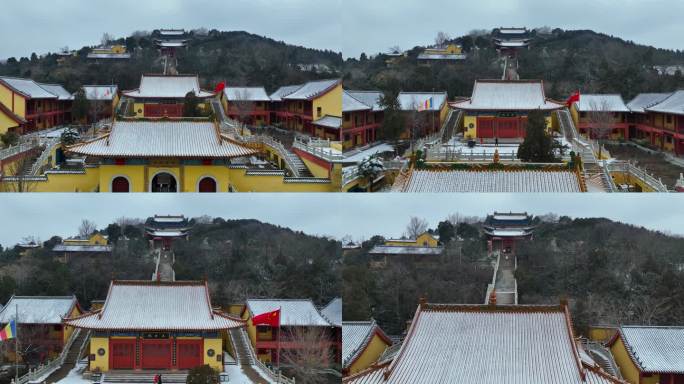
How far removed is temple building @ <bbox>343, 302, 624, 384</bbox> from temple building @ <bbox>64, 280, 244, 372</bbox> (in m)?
1.26

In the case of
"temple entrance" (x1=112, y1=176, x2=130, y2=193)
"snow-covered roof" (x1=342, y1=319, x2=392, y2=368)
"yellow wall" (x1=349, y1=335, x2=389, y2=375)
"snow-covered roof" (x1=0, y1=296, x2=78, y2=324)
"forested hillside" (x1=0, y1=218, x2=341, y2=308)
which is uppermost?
"temple entrance" (x1=112, y1=176, x2=130, y2=193)

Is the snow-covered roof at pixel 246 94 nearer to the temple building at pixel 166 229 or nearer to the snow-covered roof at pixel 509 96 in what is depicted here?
the temple building at pixel 166 229

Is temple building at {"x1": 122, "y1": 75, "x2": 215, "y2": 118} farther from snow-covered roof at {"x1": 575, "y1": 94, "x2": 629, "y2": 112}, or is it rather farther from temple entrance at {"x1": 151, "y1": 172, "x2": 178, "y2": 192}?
snow-covered roof at {"x1": 575, "y1": 94, "x2": 629, "y2": 112}

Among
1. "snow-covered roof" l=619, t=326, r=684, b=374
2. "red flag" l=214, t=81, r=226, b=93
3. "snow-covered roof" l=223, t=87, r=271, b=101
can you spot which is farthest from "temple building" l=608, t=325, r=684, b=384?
"red flag" l=214, t=81, r=226, b=93

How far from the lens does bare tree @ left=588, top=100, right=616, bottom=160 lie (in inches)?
215

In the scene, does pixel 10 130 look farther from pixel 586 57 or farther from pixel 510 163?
pixel 586 57

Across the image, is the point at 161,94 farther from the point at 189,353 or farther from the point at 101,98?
the point at 189,353

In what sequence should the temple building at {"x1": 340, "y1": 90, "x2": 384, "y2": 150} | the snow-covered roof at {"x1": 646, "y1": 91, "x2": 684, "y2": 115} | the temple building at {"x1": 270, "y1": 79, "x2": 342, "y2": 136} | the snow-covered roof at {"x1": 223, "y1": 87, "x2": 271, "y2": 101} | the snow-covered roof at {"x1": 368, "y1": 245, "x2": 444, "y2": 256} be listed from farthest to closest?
the snow-covered roof at {"x1": 368, "y1": 245, "x2": 444, "y2": 256} < the snow-covered roof at {"x1": 223, "y1": 87, "x2": 271, "y2": 101} < the temple building at {"x1": 270, "y1": 79, "x2": 342, "y2": 136} < the temple building at {"x1": 340, "y1": 90, "x2": 384, "y2": 150} < the snow-covered roof at {"x1": 646, "y1": 91, "x2": 684, "y2": 115}

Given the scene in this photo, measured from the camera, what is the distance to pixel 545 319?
6.24m

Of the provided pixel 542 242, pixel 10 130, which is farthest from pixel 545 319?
pixel 10 130

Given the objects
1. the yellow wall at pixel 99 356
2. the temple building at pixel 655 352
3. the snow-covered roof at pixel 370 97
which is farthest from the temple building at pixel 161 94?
the temple building at pixel 655 352

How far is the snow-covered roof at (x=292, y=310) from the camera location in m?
6.12

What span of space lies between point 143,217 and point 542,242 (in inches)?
109

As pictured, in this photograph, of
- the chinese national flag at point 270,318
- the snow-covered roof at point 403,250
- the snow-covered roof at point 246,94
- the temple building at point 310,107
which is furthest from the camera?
the chinese national flag at point 270,318
